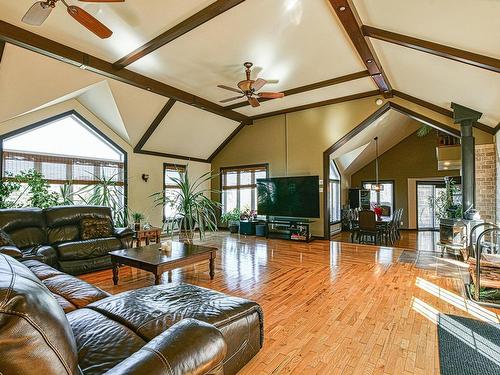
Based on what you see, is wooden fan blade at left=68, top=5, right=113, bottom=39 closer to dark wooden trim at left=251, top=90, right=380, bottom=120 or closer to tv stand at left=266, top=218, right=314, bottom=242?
dark wooden trim at left=251, top=90, right=380, bottom=120

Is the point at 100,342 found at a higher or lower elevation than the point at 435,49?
lower

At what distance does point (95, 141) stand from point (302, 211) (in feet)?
17.9

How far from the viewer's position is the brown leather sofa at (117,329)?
772mm

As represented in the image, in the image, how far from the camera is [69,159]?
621 centimetres

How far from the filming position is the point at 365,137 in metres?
8.24

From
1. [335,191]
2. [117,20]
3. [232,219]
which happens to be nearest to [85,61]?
[117,20]

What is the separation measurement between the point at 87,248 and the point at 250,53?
4.07 meters

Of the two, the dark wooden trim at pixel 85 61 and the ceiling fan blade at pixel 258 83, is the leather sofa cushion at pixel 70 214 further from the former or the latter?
the ceiling fan blade at pixel 258 83

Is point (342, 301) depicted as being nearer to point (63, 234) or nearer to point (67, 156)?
point (63, 234)

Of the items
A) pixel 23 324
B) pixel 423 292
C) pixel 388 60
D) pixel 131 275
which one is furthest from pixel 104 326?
pixel 388 60

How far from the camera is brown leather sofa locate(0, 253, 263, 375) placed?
30.4 inches

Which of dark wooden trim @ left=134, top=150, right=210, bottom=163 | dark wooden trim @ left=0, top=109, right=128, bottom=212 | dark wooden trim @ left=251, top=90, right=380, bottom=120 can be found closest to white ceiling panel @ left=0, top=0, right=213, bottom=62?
dark wooden trim @ left=0, top=109, right=128, bottom=212

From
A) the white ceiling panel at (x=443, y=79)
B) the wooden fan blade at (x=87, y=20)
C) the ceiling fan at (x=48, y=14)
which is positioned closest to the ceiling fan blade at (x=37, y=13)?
the ceiling fan at (x=48, y=14)

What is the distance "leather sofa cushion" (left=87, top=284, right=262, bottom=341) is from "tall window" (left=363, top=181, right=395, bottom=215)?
9.83m
